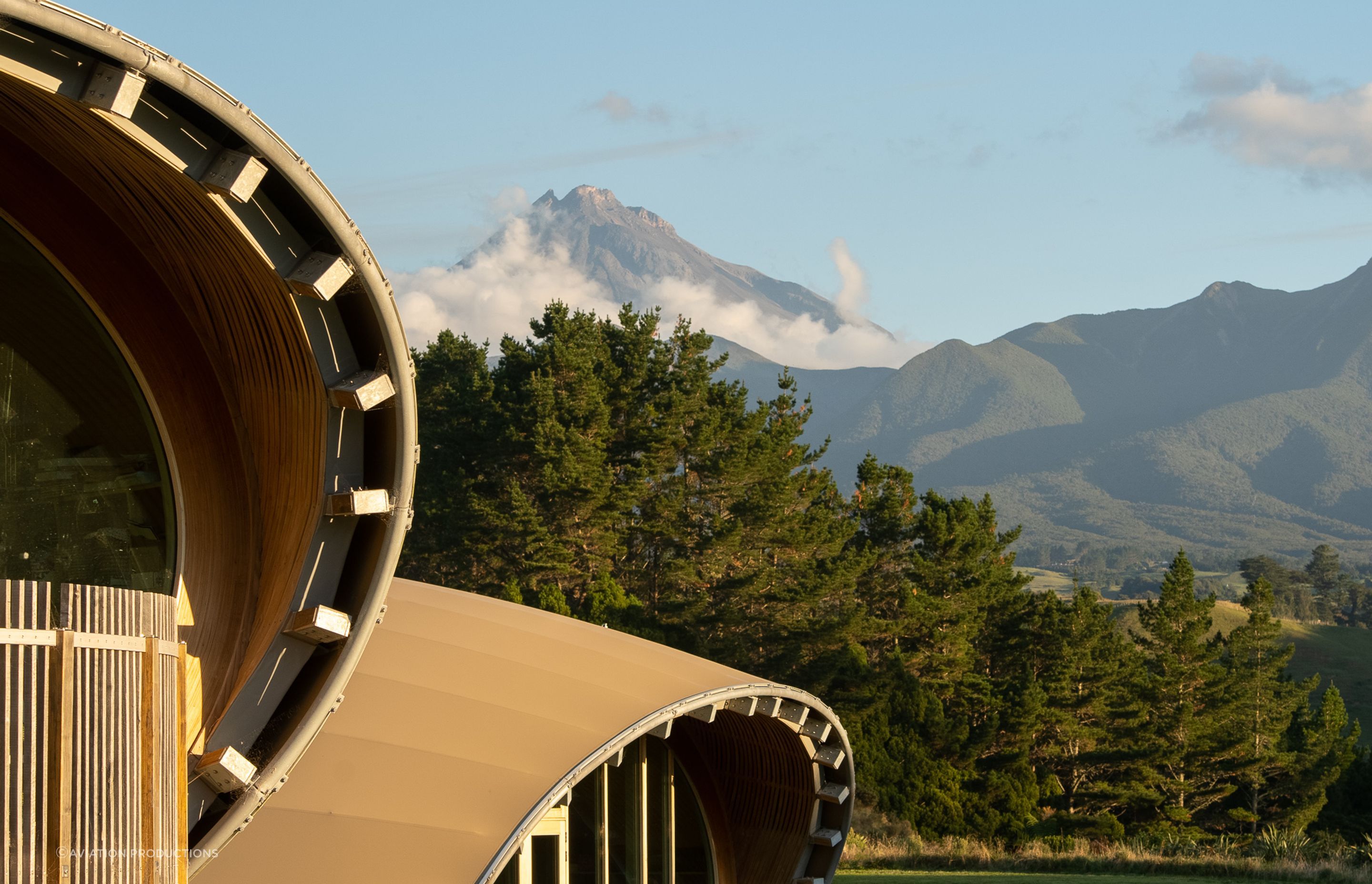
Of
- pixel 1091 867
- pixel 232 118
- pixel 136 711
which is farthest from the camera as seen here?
pixel 1091 867

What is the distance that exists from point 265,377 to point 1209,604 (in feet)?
111

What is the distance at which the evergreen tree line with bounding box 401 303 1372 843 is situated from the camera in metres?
32.2

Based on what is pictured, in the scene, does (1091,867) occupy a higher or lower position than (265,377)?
lower

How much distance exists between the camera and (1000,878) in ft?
64.7

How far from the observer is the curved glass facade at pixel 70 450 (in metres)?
6.16

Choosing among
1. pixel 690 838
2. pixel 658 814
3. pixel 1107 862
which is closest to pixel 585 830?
pixel 658 814

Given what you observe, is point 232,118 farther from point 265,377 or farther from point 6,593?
point 6,593

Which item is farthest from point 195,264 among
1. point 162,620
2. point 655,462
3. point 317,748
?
point 655,462

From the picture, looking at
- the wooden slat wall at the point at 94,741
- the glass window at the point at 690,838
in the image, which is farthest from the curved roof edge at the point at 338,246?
the glass window at the point at 690,838

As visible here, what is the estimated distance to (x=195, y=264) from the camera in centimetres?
592

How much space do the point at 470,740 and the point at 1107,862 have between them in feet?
53.7

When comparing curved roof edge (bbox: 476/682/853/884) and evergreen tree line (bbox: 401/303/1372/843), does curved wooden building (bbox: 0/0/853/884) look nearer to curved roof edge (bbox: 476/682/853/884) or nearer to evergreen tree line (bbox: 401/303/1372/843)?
curved roof edge (bbox: 476/682/853/884)

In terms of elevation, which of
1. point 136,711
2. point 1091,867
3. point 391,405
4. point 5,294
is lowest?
point 1091,867

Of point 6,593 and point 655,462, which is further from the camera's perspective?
point 655,462
